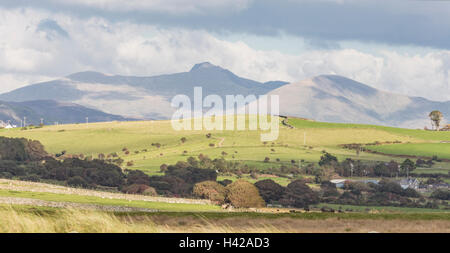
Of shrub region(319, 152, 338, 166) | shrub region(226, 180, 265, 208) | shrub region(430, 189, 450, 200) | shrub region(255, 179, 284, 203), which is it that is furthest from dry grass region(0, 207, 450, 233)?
shrub region(319, 152, 338, 166)

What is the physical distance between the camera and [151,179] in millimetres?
156000

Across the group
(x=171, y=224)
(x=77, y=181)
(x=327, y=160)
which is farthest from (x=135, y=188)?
(x=171, y=224)

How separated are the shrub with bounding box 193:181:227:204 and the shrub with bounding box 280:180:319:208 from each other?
502 inches

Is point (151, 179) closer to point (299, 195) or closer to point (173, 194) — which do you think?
point (173, 194)

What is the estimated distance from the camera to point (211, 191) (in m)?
137

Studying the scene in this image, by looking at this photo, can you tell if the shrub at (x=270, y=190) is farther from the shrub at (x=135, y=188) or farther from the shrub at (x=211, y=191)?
the shrub at (x=135, y=188)

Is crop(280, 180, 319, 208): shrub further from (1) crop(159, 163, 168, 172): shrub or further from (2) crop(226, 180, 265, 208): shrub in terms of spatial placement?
(1) crop(159, 163, 168, 172): shrub

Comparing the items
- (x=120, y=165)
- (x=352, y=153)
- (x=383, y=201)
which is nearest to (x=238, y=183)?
(x=383, y=201)

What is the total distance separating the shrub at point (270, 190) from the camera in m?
137

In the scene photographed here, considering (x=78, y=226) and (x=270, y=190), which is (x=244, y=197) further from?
(x=78, y=226)

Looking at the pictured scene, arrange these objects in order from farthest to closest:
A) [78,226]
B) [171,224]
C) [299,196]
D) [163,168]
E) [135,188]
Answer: [163,168] → [135,188] → [299,196] → [171,224] → [78,226]

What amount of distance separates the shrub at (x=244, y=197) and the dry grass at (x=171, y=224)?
6847 centimetres

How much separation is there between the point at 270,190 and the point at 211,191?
11827mm
